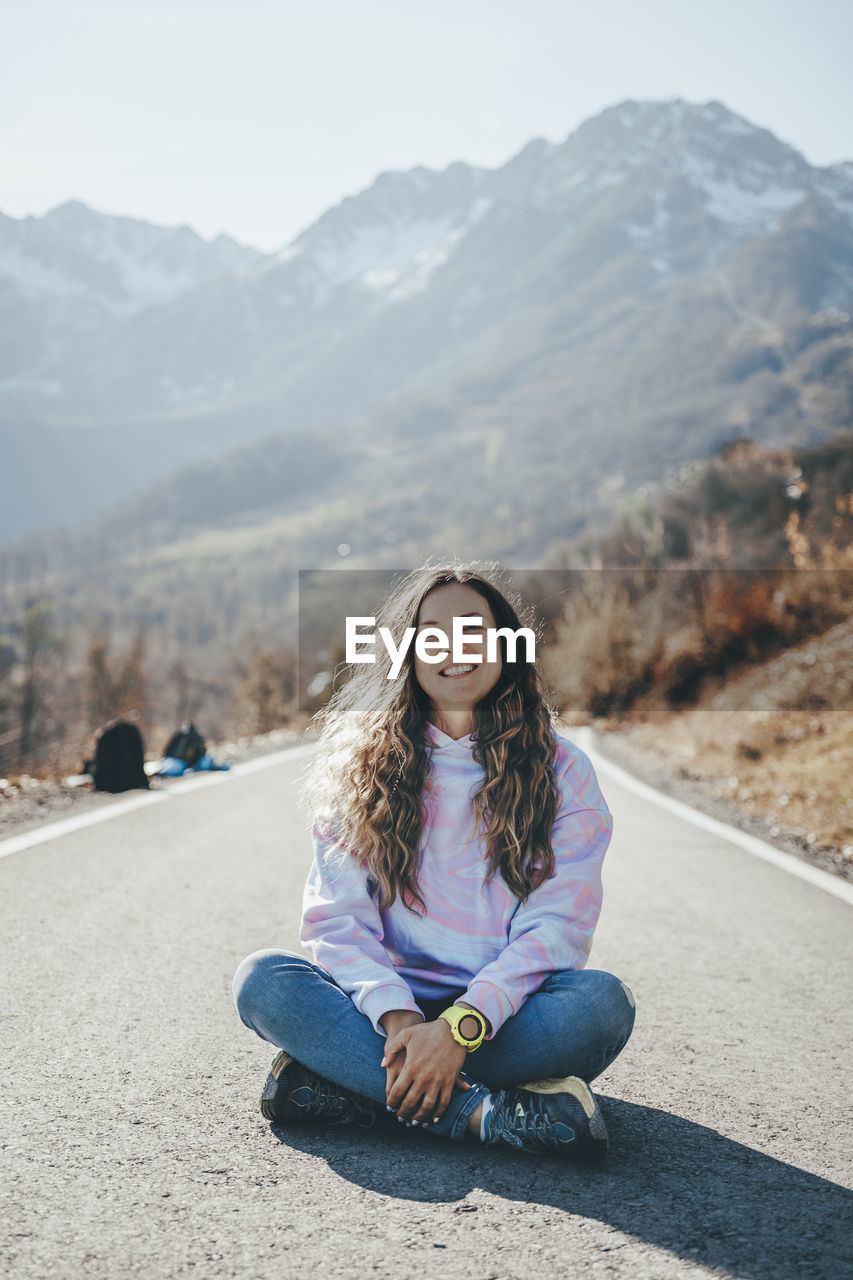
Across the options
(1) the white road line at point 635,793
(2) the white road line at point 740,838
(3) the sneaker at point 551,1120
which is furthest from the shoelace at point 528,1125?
(2) the white road line at point 740,838

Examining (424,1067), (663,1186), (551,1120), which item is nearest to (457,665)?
(424,1067)

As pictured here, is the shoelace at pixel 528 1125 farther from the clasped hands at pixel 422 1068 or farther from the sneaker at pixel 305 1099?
the sneaker at pixel 305 1099

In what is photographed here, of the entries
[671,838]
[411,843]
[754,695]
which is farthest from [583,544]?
[411,843]

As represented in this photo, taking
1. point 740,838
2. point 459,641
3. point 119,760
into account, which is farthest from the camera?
point 119,760

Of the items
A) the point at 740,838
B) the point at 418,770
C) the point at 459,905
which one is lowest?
the point at 740,838

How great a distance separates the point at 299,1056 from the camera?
2627 millimetres

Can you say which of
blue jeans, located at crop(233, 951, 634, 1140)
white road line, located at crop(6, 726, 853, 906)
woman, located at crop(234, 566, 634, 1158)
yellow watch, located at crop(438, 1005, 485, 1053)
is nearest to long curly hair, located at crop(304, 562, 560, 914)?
woman, located at crop(234, 566, 634, 1158)

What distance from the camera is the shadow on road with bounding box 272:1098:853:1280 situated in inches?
79.2

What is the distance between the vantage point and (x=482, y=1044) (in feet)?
8.50

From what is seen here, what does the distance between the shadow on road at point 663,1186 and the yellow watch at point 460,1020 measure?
28 centimetres

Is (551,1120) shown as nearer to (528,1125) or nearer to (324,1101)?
(528,1125)

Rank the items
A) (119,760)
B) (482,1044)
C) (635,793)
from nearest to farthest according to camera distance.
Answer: (482,1044)
(119,760)
(635,793)

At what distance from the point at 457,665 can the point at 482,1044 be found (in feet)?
3.17

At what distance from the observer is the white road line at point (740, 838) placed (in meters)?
6.14
